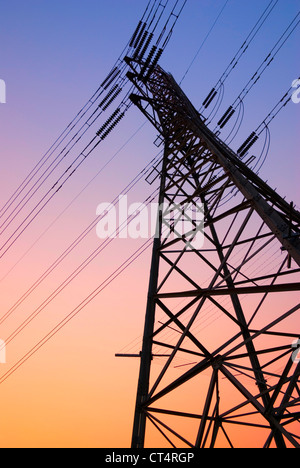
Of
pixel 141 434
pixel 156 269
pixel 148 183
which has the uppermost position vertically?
pixel 148 183

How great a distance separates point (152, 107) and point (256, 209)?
25.5 ft

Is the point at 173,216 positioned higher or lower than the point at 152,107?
lower

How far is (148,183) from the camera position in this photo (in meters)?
13.3

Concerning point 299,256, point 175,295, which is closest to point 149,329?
point 175,295

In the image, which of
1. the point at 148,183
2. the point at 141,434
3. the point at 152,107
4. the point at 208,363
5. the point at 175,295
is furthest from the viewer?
the point at 148,183

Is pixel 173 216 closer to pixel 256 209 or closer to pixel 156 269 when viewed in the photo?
pixel 156 269

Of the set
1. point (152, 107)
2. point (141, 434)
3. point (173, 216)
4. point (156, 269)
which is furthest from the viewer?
point (152, 107)

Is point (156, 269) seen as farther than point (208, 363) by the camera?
Yes
